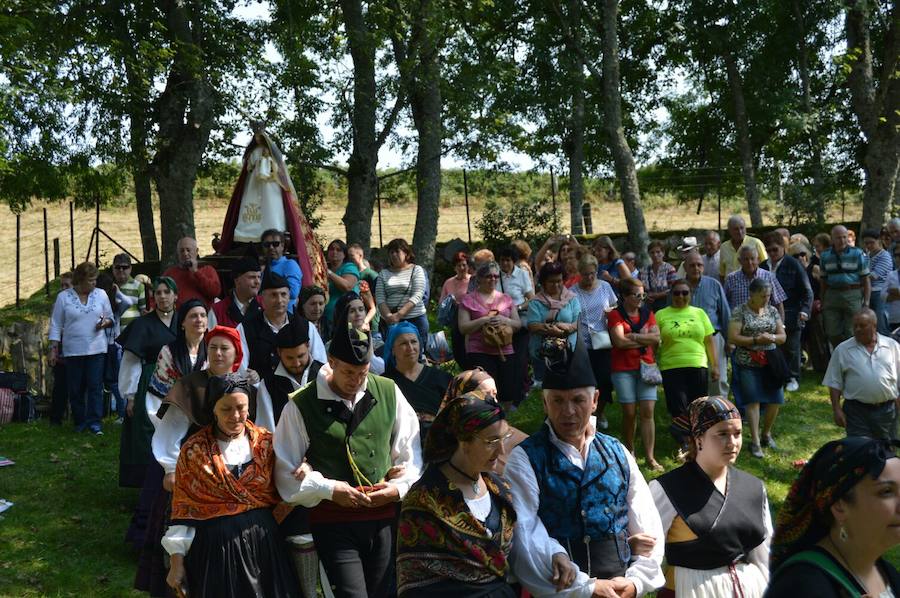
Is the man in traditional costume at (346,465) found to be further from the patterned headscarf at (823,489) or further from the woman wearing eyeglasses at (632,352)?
the woman wearing eyeglasses at (632,352)

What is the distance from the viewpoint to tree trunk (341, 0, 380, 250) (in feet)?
49.2

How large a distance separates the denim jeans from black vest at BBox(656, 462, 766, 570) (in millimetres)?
8121

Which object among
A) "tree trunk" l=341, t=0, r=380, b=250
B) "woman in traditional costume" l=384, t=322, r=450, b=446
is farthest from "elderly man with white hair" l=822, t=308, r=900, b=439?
"tree trunk" l=341, t=0, r=380, b=250

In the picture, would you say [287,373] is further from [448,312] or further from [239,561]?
[448,312]

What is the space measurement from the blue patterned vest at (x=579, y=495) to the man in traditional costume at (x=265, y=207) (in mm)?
6523

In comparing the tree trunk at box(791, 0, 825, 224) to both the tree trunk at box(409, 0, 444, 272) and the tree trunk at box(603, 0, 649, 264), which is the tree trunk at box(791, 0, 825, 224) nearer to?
the tree trunk at box(603, 0, 649, 264)

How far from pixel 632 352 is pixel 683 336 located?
1.66 feet

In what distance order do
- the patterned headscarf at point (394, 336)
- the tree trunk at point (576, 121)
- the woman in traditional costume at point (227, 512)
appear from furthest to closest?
the tree trunk at point (576, 121) < the patterned headscarf at point (394, 336) < the woman in traditional costume at point (227, 512)

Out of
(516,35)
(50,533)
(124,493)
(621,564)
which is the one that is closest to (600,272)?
(124,493)

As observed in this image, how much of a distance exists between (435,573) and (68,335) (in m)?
8.41

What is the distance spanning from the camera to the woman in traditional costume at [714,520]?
4.39 metres

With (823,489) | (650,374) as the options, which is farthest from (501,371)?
(823,489)

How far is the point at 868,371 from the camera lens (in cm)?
823

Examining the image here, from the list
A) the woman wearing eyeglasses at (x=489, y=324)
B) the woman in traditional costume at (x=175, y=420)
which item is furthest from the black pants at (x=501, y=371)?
the woman in traditional costume at (x=175, y=420)
